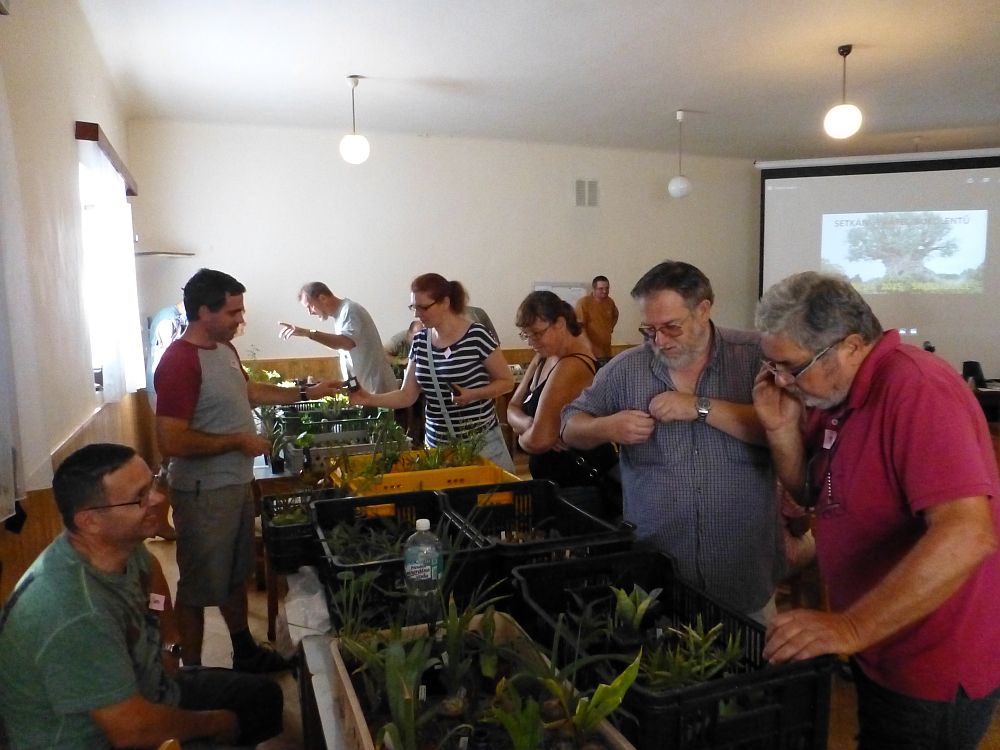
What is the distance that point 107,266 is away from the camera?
4.11 m

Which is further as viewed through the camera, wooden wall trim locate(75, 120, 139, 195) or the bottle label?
wooden wall trim locate(75, 120, 139, 195)

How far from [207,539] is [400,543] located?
1086 millimetres

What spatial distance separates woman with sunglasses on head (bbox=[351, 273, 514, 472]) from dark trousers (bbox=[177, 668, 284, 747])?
47.0 inches

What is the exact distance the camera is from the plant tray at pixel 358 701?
1039mm

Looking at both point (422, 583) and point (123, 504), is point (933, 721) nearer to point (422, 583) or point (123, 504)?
point (422, 583)

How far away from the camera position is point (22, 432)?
185 cm

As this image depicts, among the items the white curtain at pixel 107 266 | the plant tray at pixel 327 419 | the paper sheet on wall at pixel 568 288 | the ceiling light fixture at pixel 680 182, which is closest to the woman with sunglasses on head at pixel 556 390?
the plant tray at pixel 327 419

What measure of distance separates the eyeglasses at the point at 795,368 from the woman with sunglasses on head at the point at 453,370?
5.11 feet

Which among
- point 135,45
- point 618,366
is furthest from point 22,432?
point 135,45

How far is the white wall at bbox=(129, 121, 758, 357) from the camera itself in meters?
6.41

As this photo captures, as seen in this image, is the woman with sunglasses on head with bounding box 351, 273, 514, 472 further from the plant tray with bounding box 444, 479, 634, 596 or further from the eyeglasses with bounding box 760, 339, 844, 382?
the eyeglasses with bounding box 760, 339, 844, 382

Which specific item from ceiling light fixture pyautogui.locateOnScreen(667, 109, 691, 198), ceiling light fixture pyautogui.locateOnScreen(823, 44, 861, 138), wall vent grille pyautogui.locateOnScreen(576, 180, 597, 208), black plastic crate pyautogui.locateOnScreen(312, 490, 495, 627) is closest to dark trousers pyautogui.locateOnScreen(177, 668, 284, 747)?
black plastic crate pyautogui.locateOnScreen(312, 490, 495, 627)

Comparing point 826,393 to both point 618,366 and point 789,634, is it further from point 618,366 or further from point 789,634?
point 618,366

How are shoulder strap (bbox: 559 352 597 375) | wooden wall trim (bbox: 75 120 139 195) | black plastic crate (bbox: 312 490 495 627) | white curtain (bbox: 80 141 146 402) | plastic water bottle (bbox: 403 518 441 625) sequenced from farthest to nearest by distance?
white curtain (bbox: 80 141 146 402) → wooden wall trim (bbox: 75 120 139 195) → shoulder strap (bbox: 559 352 597 375) → black plastic crate (bbox: 312 490 495 627) → plastic water bottle (bbox: 403 518 441 625)
